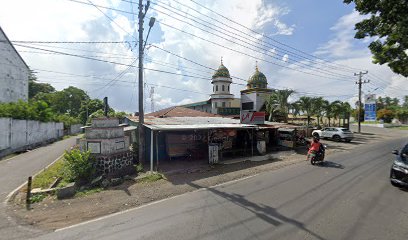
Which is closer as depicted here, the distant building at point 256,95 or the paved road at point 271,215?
the paved road at point 271,215

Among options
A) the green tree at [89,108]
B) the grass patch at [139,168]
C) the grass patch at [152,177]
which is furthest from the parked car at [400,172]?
the green tree at [89,108]

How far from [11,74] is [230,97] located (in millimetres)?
33686

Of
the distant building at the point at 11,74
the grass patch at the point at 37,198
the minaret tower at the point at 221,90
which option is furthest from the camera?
the minaret tower at the point at 221,90

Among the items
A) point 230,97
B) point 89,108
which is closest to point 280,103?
point 230,97

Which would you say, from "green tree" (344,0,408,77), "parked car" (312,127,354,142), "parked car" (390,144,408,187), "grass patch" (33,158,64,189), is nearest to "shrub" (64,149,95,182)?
"grass patch" (33,158,64,189)

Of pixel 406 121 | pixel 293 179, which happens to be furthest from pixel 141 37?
pixel 406 121

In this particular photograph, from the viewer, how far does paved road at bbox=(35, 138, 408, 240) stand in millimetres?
4949

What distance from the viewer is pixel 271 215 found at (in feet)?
19.2

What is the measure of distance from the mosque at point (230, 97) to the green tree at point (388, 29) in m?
19.5

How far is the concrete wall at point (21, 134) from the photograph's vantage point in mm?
18391

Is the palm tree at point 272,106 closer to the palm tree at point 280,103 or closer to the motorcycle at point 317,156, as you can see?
the palm tree at point 280,103

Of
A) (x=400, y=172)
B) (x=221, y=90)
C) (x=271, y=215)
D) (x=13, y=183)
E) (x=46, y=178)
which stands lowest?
(x=13, y=183)

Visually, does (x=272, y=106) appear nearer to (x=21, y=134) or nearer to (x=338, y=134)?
(x=338, y=134)

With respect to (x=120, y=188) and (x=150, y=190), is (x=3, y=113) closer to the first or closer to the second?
(x=120, y=188)
